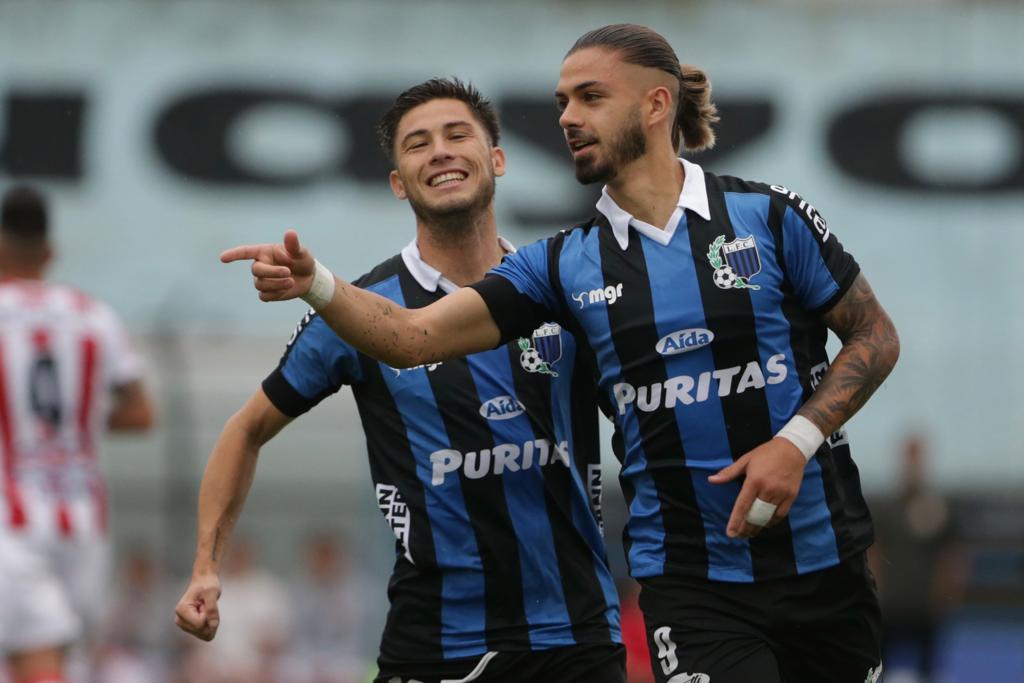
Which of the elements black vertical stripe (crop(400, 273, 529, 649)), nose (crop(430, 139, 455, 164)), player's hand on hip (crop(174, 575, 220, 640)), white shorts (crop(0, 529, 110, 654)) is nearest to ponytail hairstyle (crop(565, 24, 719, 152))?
nose (crop(430, 139, 455, 164))

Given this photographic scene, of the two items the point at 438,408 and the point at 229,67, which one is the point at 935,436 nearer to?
the point at 229,67

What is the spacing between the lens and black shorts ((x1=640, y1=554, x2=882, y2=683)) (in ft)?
14.4

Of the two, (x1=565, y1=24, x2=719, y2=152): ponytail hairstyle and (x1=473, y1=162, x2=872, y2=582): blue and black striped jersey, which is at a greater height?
(x1=565, y1=24, x2=719, y2=152): ponytail hairstyle

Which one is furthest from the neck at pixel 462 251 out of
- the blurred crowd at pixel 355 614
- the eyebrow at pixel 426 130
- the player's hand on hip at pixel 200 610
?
the blurred crowd at pixel 355 614

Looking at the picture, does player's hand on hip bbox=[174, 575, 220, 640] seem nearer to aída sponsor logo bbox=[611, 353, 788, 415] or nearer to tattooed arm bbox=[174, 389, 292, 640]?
tattooed arm bbox=[174, 389, 292, 640]

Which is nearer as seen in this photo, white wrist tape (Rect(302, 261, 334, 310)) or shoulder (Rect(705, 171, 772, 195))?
white wrist tape (Rect(302, 261, 334, 310))

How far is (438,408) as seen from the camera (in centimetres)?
508

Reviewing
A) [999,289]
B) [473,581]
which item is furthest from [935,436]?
[473,581]

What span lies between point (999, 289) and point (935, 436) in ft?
5.61

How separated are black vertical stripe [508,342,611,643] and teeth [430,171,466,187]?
566 mm

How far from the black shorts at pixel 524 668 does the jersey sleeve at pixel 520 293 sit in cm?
96

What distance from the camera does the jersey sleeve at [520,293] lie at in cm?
461

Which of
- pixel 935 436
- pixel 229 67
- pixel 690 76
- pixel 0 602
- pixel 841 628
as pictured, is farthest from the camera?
pixel 229 67

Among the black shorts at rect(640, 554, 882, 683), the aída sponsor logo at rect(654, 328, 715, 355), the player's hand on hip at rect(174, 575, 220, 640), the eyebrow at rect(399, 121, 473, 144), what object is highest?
the eyebrow at rect(399, 121, 473, 144)
